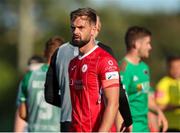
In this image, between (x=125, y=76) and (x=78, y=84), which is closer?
(x=78, y=84)

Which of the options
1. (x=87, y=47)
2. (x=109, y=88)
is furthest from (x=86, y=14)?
(x=109, y=88)

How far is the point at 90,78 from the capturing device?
7.78m

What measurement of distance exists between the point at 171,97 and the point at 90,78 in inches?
198

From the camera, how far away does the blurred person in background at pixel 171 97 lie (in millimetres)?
12547

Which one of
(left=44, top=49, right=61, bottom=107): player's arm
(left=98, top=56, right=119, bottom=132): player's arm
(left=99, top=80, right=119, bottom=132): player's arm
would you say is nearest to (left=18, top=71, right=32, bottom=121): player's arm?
(left=44, top=49, right=61, bottom=107): player's arm

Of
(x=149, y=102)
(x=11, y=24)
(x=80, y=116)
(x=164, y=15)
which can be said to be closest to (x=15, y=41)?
(x=11, y=24)

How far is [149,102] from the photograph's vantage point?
1127 centimetres

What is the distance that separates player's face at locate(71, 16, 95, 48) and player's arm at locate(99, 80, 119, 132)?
20.1 inches

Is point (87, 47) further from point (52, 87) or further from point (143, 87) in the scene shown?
point (143, 87)

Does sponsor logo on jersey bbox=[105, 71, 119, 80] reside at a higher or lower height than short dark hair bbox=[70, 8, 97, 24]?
lower

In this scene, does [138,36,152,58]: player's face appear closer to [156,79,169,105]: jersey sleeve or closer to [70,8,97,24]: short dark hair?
[156,79,169,105]: jersey sleeve

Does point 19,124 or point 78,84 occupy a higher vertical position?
point 78,84

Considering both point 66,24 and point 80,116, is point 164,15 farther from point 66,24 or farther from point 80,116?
point 80,116

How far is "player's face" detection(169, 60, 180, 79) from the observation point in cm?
1276
